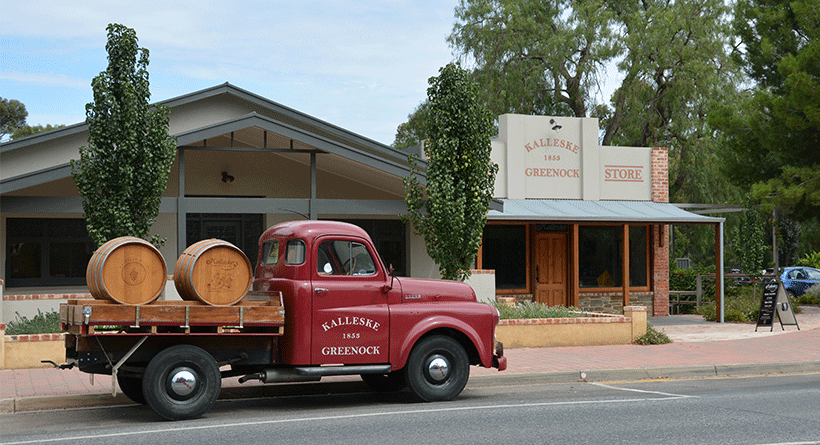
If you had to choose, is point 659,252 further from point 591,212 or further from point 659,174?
point 591,212

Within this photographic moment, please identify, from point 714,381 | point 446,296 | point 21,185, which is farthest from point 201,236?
point 714,381

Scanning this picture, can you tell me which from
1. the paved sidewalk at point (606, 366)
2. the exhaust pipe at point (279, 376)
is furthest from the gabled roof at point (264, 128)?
the exhaust pipe at point (279, 376)

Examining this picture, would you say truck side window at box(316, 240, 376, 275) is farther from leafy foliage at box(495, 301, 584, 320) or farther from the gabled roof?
the gabled roof

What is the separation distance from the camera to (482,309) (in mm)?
10484

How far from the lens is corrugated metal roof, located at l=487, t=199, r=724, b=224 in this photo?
2012cm

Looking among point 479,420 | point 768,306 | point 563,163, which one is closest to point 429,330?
point 479,420

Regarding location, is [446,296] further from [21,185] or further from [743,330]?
[743,330]

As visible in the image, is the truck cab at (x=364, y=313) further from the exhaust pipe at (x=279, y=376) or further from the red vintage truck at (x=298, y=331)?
the exhaust pipe at (x=279, y=376)

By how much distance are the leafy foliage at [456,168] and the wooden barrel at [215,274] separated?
7.02 m

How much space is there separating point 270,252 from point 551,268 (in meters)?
13.5

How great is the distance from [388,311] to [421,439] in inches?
91.5

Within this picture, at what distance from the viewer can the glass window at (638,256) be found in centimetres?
2348

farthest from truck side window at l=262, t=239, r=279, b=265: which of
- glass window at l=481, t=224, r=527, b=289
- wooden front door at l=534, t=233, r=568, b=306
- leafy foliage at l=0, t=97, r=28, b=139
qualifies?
leafy foliage at l=0, t=97, r=28, b=139

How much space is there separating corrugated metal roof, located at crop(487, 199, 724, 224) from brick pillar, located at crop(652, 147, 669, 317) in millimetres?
775
